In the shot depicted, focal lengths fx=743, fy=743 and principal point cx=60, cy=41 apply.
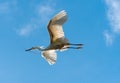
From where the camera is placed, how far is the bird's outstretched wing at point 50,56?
44.6m

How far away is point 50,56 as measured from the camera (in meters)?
45.0

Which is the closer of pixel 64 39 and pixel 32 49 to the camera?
pixel 64 39

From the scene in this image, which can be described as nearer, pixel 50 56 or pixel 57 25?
pixel 57 25

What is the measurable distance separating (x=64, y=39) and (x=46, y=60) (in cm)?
232

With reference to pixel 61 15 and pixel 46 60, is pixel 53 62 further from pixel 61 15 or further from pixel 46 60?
pixel 61 15

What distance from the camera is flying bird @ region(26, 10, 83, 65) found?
42.0 m

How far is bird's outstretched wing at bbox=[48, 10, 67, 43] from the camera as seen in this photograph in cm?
4191

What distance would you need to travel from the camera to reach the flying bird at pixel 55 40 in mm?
42031

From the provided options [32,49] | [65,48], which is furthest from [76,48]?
[32,49]

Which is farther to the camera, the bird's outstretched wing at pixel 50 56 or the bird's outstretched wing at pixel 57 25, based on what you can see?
the bird's outstretched wing at pixel 50 56

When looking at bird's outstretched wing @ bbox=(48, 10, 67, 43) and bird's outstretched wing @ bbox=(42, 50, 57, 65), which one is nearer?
bird's outstretched wing @ bbox=(48, 10, 67, 43)

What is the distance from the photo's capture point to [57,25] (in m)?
42.5

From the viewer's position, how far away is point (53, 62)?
44500 millimetres

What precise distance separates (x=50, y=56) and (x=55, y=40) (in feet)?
4.83
